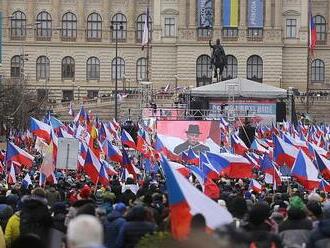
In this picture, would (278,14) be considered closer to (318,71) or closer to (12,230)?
(318,71)

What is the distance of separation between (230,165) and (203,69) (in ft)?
220

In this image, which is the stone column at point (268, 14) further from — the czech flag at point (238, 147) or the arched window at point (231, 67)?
the czech flag at point (238, 147)

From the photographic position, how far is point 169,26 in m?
91.6

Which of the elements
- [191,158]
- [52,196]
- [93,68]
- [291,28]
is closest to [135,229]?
[52,196]

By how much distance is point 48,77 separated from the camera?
9381 cm

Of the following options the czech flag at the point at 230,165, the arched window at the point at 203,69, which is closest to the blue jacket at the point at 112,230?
the czech flag at the point at 230,165

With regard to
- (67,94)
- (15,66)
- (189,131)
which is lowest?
(67,94)

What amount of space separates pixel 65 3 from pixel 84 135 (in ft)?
183

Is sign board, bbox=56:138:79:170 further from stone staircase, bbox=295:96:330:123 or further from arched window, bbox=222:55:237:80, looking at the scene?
arched window, bbox=222:55:237:80

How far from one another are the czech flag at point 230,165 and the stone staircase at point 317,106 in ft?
189

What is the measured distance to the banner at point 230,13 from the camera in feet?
291

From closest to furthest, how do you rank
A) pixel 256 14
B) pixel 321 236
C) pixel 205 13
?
pixel 321 236 → pixel 205 13 → pixel 256 14

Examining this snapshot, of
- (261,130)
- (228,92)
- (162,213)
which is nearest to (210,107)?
(228,92)

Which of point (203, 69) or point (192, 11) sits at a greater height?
point (192, 11)
